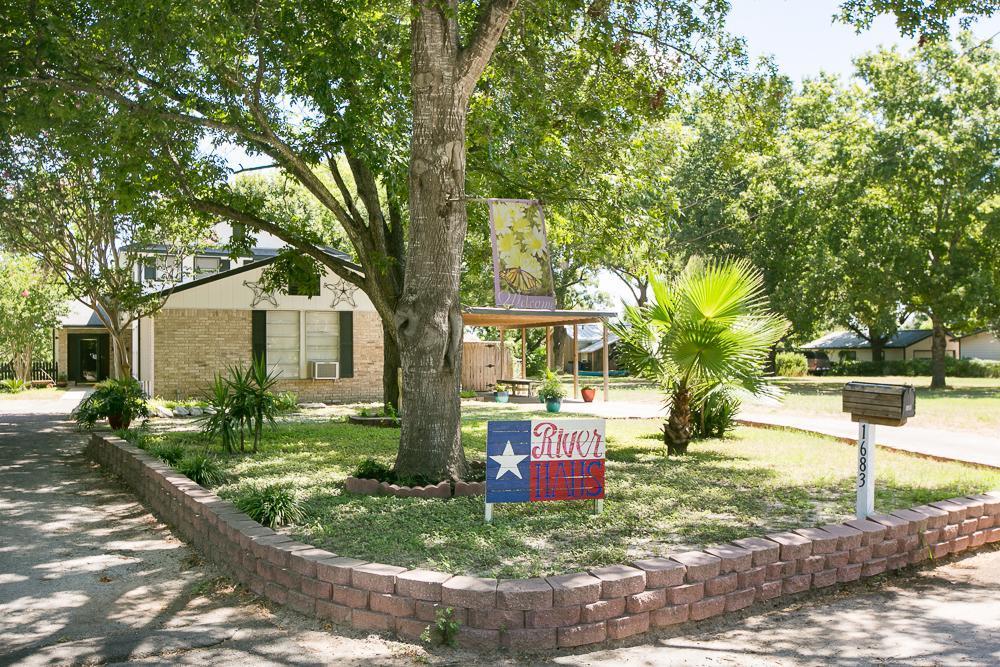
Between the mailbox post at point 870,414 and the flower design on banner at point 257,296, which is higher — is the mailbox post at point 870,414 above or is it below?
below

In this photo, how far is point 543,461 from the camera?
5844 mm

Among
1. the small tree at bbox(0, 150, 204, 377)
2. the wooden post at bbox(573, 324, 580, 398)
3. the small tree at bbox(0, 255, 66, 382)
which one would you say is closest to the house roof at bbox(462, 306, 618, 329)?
the wooden post at bbox(573, 324, 580, 398)

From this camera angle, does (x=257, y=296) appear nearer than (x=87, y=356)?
Yes

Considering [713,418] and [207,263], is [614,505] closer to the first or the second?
[713,418]

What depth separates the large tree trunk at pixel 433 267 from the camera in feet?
23.3

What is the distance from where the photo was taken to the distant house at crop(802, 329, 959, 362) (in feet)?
180

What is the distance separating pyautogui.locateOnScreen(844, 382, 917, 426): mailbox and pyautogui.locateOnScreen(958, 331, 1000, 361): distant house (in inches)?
2124

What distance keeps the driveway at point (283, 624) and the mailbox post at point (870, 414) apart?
2.06 feet

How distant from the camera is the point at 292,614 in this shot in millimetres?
4719

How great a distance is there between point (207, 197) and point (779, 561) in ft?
35.5

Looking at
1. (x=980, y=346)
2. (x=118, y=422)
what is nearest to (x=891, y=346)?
(x=980, y=346)

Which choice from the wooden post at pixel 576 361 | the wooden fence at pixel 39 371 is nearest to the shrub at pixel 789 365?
the wooden post at pixel 576 361

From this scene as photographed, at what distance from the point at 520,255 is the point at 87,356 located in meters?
31.2

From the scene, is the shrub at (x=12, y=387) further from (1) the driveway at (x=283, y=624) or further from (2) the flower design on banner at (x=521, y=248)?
(2) the flower design on banner at (x=521, y=248)
